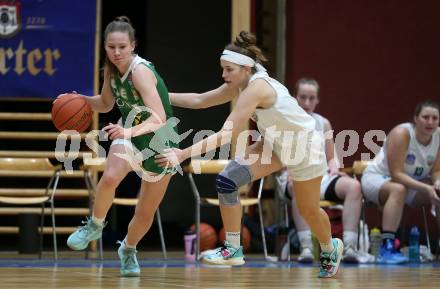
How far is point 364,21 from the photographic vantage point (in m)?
10.7

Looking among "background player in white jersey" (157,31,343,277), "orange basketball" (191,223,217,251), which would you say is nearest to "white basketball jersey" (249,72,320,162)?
"background player in white jersey" (157,31,343,277)

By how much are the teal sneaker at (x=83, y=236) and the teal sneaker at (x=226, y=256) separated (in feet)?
2.34

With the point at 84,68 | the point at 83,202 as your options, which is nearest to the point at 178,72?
the point at 83,202

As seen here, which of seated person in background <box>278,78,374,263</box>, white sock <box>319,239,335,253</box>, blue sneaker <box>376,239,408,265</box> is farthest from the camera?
seated person in background <box>278,78,374,263</box>

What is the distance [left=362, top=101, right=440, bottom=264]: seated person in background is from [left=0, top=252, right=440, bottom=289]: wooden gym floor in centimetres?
53

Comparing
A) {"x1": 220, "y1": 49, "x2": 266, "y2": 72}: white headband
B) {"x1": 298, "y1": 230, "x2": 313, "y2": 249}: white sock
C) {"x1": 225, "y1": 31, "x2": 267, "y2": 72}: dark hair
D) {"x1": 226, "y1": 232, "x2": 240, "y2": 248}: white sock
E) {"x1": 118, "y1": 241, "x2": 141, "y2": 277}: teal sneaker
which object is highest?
{"x1": 225, "y1": 31, "x2": 267, "y2": 72}: dark hair

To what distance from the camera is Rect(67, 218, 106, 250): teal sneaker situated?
598 centimetres

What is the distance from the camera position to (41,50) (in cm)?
981

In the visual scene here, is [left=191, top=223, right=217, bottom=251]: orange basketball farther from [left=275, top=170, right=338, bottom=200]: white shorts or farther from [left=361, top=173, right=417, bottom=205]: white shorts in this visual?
[left=361, top=173, right=417, bottom=205]: white shorts

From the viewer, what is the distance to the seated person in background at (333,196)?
854 cm

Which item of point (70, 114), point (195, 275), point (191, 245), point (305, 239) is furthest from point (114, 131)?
point (191, 245)

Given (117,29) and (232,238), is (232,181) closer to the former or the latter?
(232,238)

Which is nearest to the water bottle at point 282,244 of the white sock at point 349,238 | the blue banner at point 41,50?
the white sock at point 349,238

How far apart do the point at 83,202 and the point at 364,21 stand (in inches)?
153
